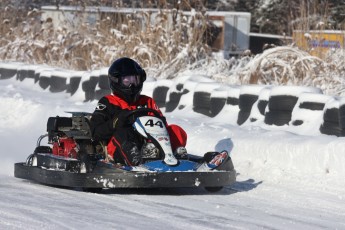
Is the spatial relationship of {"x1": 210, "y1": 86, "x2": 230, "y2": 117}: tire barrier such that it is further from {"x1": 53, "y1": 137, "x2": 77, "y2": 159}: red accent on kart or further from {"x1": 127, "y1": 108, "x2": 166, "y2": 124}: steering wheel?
{"x1": 127, "y1": 108, "x2": 166, "y2": 124}: steering wheel

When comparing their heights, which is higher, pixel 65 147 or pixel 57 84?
pixel 57 84

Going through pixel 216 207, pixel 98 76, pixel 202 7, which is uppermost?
pixel 202 7

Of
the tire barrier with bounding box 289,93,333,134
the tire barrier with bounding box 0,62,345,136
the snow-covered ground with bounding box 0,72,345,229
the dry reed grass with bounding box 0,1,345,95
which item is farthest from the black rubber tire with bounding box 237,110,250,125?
the dry reed grass with bounding box 0,1,345,95

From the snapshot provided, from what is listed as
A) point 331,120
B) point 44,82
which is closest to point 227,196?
point 331,120

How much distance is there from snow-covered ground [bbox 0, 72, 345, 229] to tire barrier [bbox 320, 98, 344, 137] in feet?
0.52

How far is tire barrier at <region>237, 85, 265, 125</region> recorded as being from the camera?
10430 mm

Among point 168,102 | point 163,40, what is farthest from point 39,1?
point 168,102

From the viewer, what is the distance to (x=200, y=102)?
11445 mm

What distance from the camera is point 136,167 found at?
273 inches

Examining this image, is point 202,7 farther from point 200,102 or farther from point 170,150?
point 170,150

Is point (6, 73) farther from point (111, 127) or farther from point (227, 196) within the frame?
point (227, 196)

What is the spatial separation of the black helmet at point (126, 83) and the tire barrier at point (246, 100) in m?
2.92

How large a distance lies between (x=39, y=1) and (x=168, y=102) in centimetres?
2163

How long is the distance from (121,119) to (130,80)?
535mm
